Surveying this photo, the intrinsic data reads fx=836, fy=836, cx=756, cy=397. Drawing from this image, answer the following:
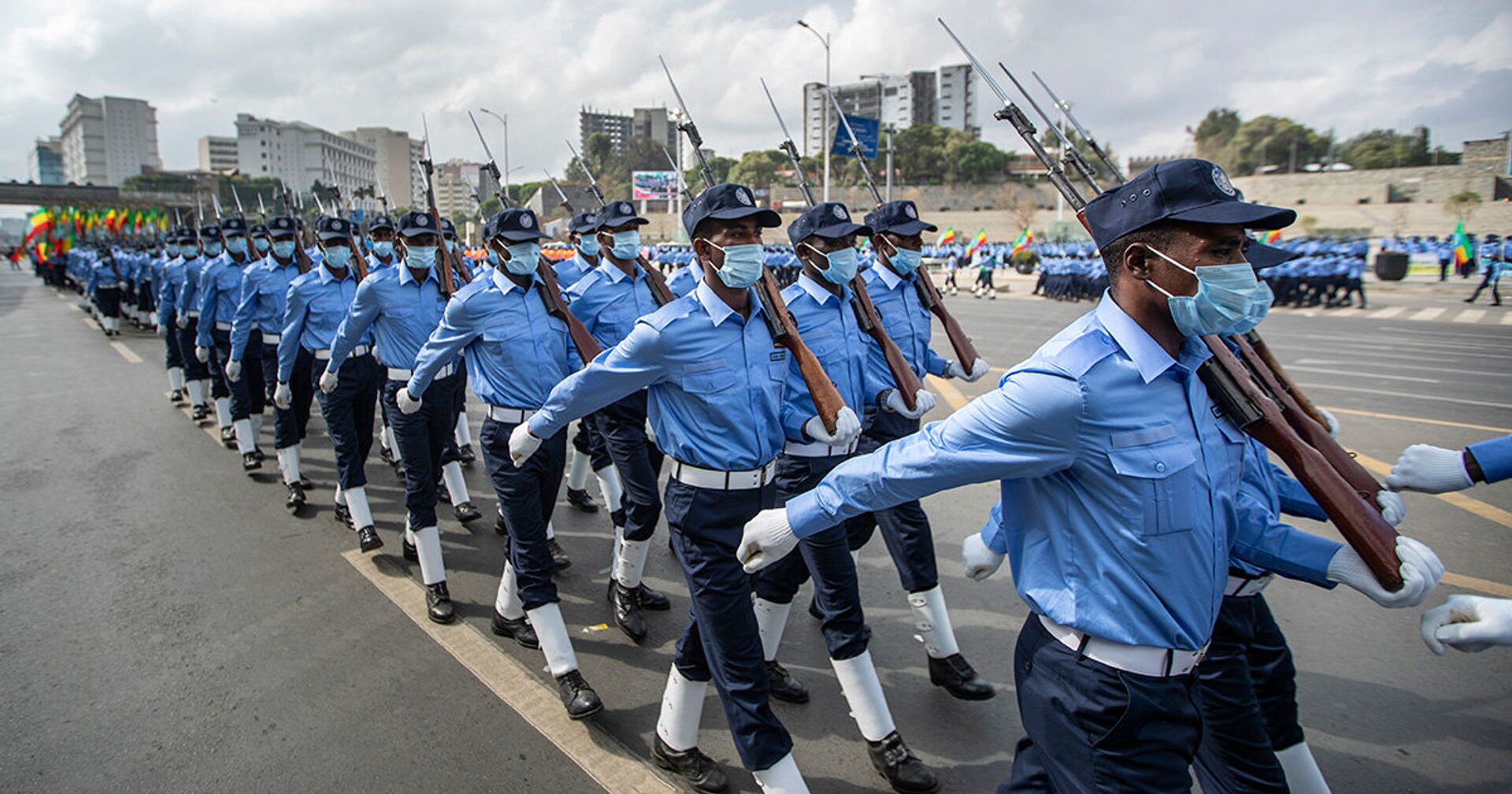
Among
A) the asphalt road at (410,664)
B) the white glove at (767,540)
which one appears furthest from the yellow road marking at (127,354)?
the white glove at (767,540)

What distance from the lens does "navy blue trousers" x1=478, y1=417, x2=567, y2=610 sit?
4023 mm

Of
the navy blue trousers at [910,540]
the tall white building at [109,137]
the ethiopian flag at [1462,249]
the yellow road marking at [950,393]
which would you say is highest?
the tall white building at [109,137]

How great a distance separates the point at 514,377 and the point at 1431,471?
385 centimetres

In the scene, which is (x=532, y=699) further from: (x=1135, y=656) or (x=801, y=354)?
(x=1135, y=656)

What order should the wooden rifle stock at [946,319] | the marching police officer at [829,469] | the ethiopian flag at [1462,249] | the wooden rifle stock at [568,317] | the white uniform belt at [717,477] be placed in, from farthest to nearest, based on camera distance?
the ethiopian flag at [1462,249] < the wooden rifle stock at [946,319] < the wooden rifle stock at [568,317] < the marching police officer at [829,469] < the white uniform belt at [717,477]

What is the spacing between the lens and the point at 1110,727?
1924mm

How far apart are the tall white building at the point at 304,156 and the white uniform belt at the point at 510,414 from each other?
22.4 feet

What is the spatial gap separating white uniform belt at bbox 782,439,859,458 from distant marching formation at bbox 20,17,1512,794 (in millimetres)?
18

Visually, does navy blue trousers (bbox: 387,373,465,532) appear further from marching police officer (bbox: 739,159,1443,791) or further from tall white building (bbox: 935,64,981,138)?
tall white building (bbox: 935,64,981,138)

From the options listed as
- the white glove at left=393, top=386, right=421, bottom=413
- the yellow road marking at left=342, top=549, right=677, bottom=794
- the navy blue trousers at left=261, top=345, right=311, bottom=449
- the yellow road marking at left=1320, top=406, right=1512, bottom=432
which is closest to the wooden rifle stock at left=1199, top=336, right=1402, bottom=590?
the yellow road marking at left=342, top=549, right=677, bottom=794

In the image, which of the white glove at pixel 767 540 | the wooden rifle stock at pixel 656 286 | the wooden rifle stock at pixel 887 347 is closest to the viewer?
the white glove at pixel 767 540

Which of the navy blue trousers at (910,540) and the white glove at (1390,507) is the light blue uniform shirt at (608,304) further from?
the white glove at (1390,507)

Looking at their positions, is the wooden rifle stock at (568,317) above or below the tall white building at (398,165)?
below

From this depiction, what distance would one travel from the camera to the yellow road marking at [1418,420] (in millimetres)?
8609
